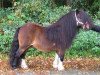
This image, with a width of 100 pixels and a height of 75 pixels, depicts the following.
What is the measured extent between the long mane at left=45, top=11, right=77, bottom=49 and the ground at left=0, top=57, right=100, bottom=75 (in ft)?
2.37

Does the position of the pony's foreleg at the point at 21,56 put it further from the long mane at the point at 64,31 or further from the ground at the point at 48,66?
the long mane at the point at 64,31

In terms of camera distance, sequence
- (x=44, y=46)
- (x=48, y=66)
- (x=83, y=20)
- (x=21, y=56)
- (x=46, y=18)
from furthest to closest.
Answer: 1. (x=46, y=18)
2. (x=48, y=66)
3. (x=21, y=56)
4. (x=44, y=46)
5. (x=83, y=20)

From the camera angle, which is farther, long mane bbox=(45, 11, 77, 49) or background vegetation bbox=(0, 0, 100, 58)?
background vegetation bbox=(0, 0, 100, 58)

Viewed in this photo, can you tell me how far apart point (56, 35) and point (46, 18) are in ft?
17.1

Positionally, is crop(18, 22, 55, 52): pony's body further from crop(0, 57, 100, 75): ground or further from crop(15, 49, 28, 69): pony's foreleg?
crop(0, 57, 100, 75): ground

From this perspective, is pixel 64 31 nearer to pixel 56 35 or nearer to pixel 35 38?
pixel 56 35

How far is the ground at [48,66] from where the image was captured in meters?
8.72

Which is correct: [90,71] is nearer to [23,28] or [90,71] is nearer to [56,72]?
[56,72]

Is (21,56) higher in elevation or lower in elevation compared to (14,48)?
lower

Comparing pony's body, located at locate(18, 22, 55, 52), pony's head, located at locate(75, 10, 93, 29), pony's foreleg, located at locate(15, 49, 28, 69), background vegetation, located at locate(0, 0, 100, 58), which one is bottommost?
background vegetation, located at locate(0, 0, 100, 58)

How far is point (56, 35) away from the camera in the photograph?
8.76m

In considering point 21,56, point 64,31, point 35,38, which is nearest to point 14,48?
point 21,56

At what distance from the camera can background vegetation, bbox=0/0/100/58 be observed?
11.7 m

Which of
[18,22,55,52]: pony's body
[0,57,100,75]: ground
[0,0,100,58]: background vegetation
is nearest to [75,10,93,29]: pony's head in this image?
[18,22,55,52]: pony's body
